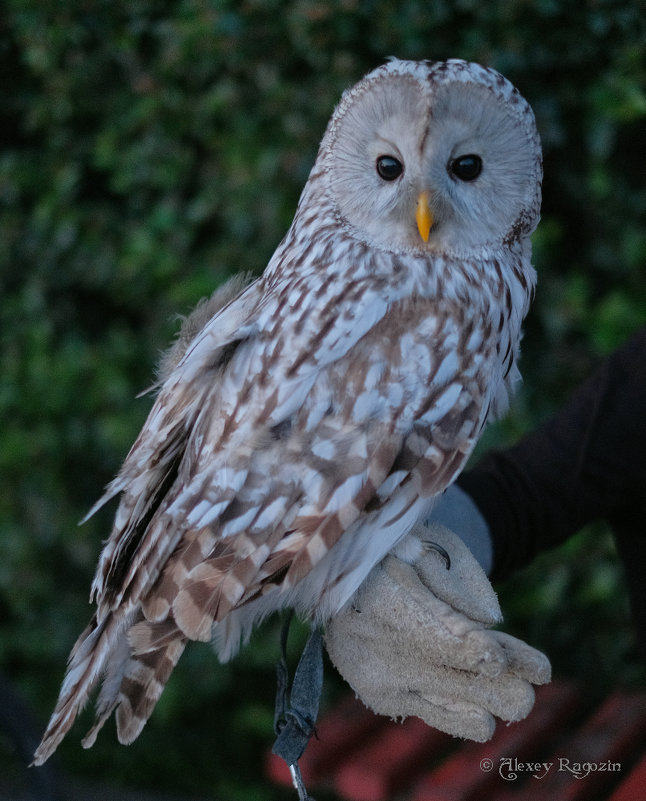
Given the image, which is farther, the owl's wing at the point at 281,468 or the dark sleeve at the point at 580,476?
the dark sleeve at the point at 580,476

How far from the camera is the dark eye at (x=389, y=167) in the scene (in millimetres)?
1115

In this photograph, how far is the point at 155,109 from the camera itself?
221 centimetres

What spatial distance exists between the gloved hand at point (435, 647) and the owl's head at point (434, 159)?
18.4 inches

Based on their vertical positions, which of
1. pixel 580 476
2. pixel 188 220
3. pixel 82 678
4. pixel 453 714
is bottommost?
pixel 82 678

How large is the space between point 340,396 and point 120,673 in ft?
1.78

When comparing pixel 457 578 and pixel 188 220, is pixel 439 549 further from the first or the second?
pixel 188 220

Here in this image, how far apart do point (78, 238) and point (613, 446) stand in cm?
178

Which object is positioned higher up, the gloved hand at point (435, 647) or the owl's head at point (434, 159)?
the owl's head at point (434, 159)

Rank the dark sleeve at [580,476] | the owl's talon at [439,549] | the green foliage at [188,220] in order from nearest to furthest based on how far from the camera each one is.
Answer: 1. the owl's talon at [439,549]
2. the dark sleeve at [580,476]
3. the green foliage at [188,220]

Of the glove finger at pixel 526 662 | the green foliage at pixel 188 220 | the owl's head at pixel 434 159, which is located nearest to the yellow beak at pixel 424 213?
the owl's head at pixel 434 159

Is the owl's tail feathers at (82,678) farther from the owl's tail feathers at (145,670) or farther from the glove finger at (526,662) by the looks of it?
the glove finger at (526,662)

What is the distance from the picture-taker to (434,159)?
107 centimetres

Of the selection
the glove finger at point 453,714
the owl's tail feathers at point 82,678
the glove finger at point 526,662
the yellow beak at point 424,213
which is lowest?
the owl's tail feathers at point 82,678

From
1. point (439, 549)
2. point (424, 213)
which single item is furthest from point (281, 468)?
point (424, 213)
